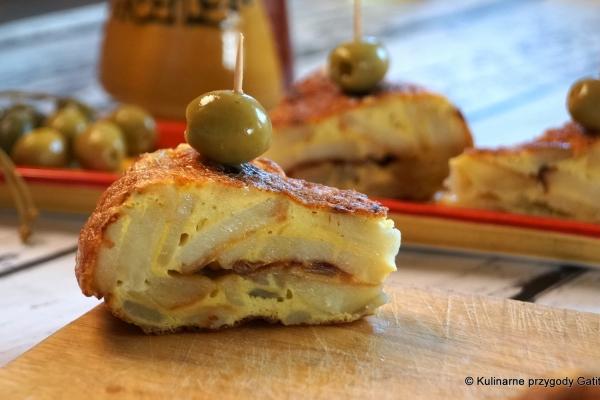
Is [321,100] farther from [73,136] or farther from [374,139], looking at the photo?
[73,136]

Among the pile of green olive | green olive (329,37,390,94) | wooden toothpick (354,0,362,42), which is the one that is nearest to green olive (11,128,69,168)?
the pile of green olive

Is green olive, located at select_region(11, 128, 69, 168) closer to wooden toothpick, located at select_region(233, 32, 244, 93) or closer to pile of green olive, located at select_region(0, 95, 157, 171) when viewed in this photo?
pile of green olive, located at select_region(0, 95, 157, 171)

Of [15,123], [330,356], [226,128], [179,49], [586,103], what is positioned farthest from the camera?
[179,49]

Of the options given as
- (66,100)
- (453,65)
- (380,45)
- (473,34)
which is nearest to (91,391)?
(380,45)

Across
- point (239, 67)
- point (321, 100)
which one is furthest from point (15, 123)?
point (239, 67)

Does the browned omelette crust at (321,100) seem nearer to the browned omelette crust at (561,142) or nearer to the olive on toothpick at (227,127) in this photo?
the browned omelette crust at (561,142)

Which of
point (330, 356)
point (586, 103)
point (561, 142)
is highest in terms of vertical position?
point (586, 103)

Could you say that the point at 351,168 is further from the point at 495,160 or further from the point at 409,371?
the point at 409,371

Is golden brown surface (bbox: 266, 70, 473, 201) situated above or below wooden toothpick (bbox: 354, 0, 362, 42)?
below
